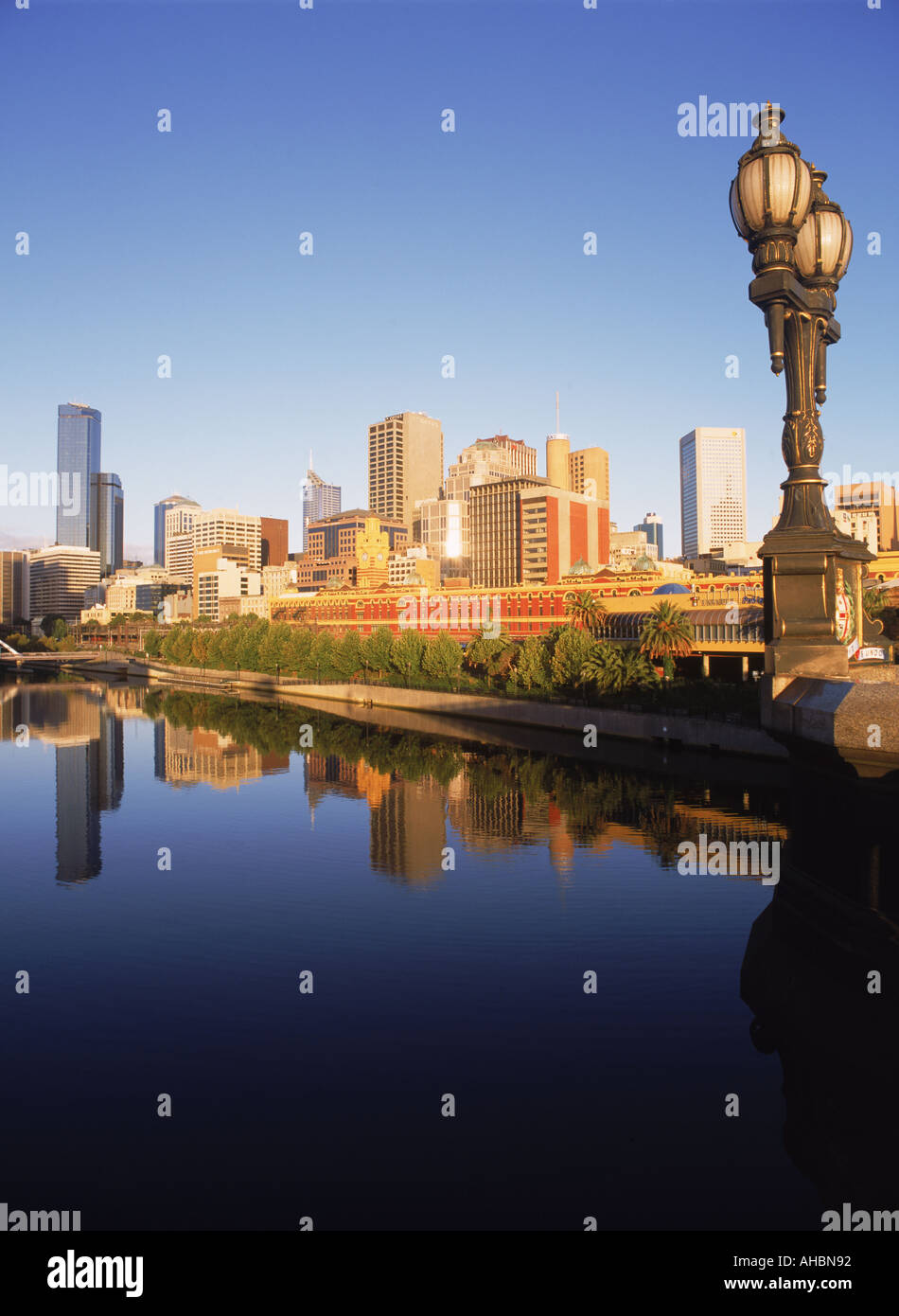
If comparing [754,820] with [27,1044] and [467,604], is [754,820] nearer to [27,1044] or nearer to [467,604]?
[27,1044]

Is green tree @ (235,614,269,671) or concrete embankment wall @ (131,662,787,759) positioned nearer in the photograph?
concrete embankment wall @ (131,662,787,759)

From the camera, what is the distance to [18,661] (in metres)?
182

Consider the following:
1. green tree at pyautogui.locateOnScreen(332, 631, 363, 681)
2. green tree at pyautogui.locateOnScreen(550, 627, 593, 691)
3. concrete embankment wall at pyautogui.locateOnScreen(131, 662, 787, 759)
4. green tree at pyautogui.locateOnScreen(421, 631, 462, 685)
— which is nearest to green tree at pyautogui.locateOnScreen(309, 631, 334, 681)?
green tree at pyautogui.locateOnScreen(332, 631, 363, 681)

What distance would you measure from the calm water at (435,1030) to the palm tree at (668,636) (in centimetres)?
2937

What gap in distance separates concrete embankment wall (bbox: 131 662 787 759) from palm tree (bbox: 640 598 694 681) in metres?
7.29

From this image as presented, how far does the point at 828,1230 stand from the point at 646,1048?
16.8 feet

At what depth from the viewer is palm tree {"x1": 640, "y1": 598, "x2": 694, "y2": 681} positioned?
6481cm

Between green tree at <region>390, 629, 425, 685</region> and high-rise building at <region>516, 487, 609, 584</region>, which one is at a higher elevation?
high-rise building at <region>516, 487, 609, 584</region>

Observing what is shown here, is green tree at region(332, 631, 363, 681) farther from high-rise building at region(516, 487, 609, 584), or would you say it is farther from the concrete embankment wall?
high-rise building at region(516, 487, 609, 584)

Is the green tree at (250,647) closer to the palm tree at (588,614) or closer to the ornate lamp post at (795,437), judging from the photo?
the palm tree at (588,614)

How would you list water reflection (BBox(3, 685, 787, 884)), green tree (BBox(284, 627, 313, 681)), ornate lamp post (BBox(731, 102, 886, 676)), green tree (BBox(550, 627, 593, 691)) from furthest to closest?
1. green tree (BBox(284, 627, 313, 681))
2. green tree (BBox(550, 627, 593, 691))
3. water reflection (BBox(3, 685, 787, 884))
4. ornate lamp post (BBox(731, 102, 886, 676))

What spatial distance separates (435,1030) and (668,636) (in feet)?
166
